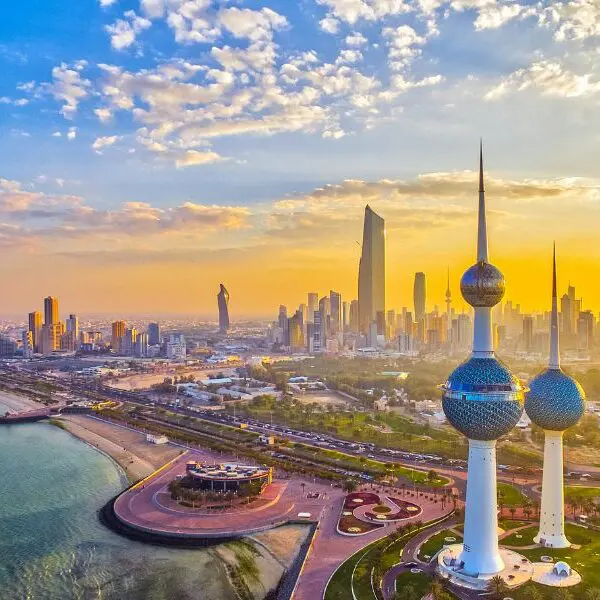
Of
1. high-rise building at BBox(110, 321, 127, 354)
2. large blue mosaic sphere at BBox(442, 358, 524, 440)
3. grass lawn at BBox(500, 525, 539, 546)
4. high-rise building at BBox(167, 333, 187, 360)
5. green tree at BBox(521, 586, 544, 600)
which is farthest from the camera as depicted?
high-rise building at BBox(110, 321, 127, 354)

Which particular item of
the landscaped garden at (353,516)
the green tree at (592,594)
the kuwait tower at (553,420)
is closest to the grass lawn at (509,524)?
the kuwait tower at (553,420)

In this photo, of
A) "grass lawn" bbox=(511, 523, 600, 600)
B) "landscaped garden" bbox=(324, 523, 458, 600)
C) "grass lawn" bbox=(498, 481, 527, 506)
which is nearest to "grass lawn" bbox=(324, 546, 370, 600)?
"landscaped garden" bbox=(324, 523, 458, 600)

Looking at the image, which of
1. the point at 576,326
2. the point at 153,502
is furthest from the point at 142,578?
the point at 576,326

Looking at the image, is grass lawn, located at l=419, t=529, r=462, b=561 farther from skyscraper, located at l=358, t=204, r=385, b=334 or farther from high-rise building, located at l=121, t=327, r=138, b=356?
skyscraper, located at l=358, t=204, r=385, b=334

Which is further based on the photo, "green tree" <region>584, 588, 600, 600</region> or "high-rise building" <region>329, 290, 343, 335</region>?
"high-rise building" <region>329, 290, 343, 335</region>

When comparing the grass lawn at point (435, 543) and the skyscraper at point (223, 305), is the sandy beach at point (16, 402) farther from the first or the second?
the skyscraper at point (223, 305)

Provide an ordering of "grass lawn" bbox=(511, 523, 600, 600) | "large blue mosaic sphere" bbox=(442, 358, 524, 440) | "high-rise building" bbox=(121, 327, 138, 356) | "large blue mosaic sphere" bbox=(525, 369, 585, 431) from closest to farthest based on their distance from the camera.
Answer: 1. "grass lawn" bbox=(511, 523, 600, 600)
2. "large blue mosaic sphere" bbox=(442, 358, 524, 440)
3. "large blue mosaic sphere" bbox=(525, 369, 585, 431)
4. "high-rise building" bbox=(121, 327, 138, 356)

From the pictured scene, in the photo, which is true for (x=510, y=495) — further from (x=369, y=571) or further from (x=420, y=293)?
(x=420, y=293)
